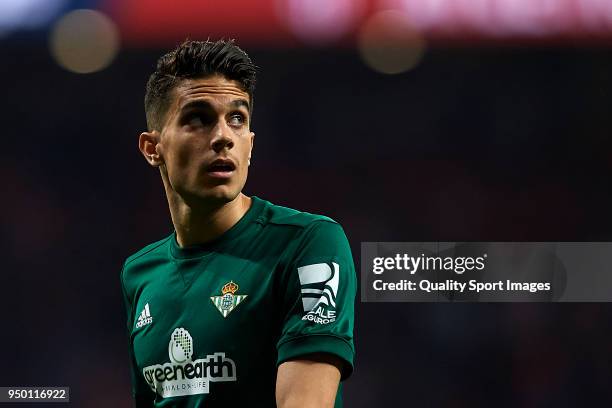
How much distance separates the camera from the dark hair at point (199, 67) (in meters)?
2.01

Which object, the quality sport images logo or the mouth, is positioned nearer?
the quality sport images logo

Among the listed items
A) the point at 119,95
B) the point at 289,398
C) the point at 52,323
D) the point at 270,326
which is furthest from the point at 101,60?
the point at 289,398

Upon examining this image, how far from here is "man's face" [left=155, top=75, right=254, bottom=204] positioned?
195 centimetres

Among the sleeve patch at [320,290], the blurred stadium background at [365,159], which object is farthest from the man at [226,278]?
the blurred stadium background at [365,159]

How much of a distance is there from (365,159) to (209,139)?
5.56 feet

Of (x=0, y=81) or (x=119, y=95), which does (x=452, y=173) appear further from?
(x=0, y=81)

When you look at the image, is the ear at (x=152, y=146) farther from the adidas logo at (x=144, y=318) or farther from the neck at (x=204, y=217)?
the adidas logo at (x=144, y=318)

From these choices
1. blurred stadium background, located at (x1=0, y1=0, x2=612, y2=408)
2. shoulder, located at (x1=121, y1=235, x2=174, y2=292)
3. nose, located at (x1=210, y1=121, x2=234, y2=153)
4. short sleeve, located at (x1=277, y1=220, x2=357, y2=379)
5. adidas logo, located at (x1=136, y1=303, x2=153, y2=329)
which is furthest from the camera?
blurred stadium background, located at (x1=0, y1=0, x2=612, y2=408)

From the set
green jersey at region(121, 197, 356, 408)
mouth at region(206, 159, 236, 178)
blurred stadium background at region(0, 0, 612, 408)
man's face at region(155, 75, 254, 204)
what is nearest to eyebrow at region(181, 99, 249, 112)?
man's face at region(155, 75, 254, 204)

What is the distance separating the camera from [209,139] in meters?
1.96

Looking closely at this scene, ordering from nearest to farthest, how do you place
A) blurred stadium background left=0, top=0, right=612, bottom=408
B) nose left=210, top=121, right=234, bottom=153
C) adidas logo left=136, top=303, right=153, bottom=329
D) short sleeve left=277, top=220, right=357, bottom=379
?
1. short sleeve left=277, top=220, right=357, bottom=379
2. nose left=210, top=121, right=234, bottom=153
3. adidas logo left=136, top=303, right=153, bottom=329
4. blurred stadium background left=0, top=0, right=612, bottom=408

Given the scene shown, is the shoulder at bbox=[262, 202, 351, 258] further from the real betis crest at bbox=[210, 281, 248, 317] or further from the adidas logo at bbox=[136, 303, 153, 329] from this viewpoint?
the adidas logo at bbox=[136, 303, 153, 329]

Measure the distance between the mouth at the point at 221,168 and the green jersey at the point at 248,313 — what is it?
132 mm

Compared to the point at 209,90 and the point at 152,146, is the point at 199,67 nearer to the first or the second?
the point at 209,90
